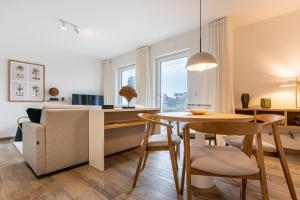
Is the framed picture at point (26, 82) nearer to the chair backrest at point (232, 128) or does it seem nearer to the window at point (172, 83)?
the window at point (172, 83)

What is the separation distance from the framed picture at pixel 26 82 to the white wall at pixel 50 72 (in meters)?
0.11

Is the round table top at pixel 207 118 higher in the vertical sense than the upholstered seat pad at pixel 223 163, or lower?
higher

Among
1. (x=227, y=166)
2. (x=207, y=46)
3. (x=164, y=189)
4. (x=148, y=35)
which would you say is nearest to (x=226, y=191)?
(x=164, y=189)

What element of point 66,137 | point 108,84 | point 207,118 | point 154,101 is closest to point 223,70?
point 154,101

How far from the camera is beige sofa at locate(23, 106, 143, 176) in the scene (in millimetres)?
1755

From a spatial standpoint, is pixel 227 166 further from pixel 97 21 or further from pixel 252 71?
pixel 97 21

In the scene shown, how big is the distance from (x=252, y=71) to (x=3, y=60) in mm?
5699

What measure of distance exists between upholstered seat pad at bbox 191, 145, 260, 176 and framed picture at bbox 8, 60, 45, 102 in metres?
4.70

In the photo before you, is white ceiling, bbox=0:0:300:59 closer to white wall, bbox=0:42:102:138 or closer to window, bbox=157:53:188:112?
white wall, bbox=0:42:102:138

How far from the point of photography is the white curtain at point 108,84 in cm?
565

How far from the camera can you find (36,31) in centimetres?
357

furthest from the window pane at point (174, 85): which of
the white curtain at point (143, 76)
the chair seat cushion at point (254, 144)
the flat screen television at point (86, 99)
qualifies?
A: the flat screen television at point (86, 99)

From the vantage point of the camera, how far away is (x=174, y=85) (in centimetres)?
402

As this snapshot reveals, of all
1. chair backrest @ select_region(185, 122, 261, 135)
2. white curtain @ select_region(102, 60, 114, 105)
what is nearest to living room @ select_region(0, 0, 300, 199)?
chair backrest @ select_region(185, 122, 261, 135)
